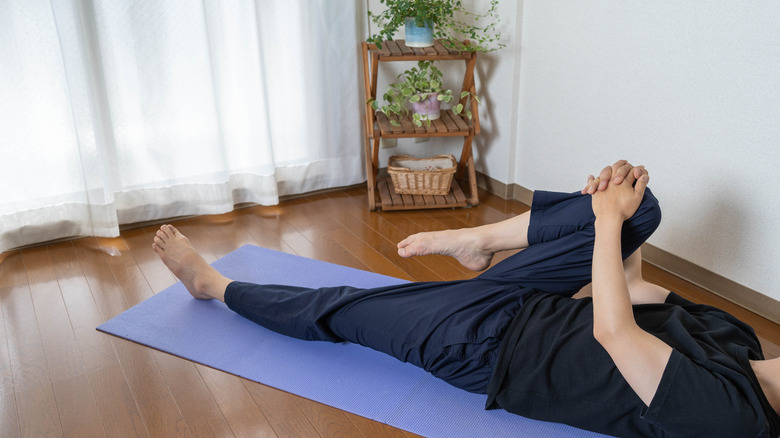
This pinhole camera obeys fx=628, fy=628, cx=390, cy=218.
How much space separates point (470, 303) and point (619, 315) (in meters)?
0.41

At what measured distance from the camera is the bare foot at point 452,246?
1.84 m

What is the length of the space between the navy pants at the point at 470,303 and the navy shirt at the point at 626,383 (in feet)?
0.19

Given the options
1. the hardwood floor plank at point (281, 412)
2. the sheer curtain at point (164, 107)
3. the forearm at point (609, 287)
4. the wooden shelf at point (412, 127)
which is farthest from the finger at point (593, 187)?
the sheer curtain at point (164, 107)

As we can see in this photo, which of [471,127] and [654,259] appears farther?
[471,127]

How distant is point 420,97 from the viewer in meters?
2.98

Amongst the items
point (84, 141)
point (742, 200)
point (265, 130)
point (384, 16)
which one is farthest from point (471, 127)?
point (84, 141)

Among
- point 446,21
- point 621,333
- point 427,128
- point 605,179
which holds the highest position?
point 446,21

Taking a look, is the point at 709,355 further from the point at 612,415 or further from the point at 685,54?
the point at 685,54

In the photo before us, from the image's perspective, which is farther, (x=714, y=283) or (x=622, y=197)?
(x=714, y=283)

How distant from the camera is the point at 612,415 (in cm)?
142

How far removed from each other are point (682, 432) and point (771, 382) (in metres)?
0.23

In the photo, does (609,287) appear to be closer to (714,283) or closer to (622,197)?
(622,197)

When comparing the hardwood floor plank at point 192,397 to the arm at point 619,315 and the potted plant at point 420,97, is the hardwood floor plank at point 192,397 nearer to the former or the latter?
the arm at point 619,315

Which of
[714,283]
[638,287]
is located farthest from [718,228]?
[638,287]
